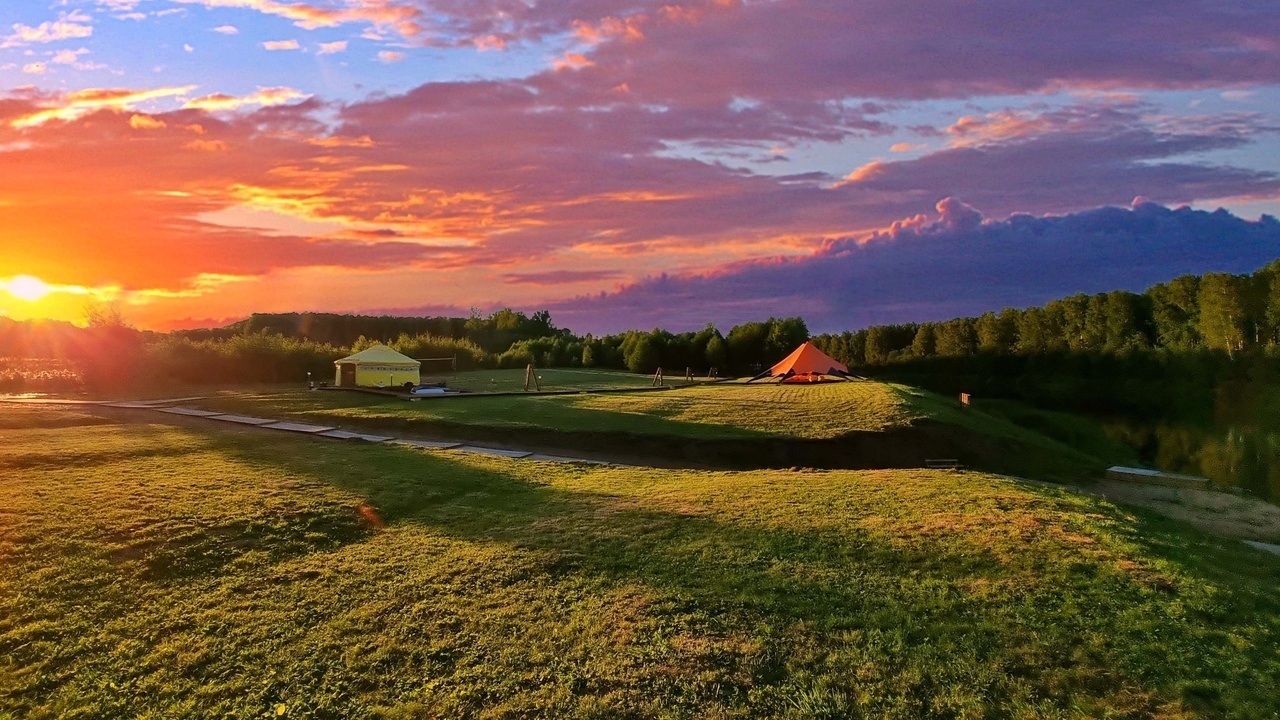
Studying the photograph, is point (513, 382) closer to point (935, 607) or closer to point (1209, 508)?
point (1209, 508)

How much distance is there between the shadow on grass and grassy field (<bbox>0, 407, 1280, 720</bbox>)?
0.09 feet

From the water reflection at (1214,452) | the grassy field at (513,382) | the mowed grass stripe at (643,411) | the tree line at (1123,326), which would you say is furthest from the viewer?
the tree line at (1123,326)

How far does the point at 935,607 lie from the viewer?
6.14m

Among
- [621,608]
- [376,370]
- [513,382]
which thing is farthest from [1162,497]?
[376,370]

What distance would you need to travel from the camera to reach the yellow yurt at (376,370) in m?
37.0

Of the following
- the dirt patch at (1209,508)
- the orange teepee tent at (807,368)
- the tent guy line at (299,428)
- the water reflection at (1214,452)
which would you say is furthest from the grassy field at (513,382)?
the dirt patch at (1209,508)

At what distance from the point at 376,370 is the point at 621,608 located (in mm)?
34202

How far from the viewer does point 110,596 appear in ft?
22.1

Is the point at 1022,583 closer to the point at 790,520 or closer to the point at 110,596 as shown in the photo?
the point at 790,520

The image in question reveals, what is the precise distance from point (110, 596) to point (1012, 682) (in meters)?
8.14

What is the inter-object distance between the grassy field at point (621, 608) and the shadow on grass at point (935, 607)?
0.03m

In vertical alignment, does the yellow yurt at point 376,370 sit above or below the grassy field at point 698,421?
above

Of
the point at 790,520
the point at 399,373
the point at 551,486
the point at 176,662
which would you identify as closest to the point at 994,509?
the point at 790,520

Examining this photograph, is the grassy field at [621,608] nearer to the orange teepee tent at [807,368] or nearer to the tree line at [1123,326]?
the orange teepee tent at [807,368]
